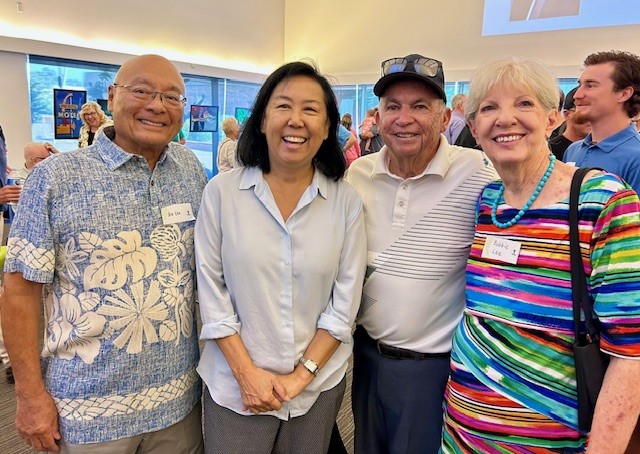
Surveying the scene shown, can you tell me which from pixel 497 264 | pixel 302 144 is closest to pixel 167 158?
pixel 302 144

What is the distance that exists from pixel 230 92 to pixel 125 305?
11.2 metres

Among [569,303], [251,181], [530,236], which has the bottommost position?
[569,303]

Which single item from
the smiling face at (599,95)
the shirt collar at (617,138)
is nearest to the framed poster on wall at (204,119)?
the smiling face at (599,95)

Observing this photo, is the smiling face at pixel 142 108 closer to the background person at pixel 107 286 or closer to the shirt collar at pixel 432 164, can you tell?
the background person at pixel 107 286

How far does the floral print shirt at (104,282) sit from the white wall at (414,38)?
30.1 ft

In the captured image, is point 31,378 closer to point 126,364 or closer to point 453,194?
point 126,364

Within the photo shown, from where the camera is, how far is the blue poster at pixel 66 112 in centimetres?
832

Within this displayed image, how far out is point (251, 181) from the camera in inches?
57.9

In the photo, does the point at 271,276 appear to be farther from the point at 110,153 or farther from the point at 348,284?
the point at 110,153

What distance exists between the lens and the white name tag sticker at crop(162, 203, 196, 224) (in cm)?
146

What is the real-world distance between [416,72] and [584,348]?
1026mm

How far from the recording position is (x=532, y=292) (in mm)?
1188

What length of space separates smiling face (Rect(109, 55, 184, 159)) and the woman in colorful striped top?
100cm

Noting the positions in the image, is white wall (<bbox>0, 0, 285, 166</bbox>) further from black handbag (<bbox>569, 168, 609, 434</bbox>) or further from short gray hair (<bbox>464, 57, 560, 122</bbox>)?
black handbag (<bbox>569, 168, 609, 434</bbox>)
